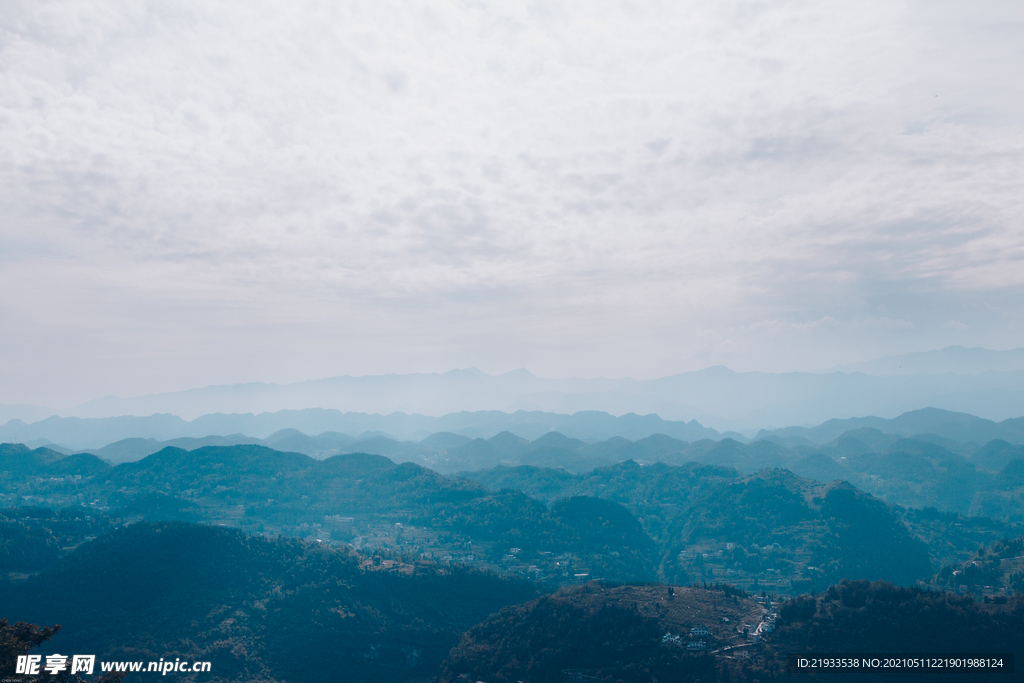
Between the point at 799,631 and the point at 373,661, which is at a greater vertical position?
the point at 799,631

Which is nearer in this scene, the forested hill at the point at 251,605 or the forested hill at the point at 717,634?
the forested hill at the point at 717,634

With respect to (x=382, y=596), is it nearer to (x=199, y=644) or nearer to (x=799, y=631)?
(x=199, y=644)

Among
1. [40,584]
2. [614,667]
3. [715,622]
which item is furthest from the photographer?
[40,584]

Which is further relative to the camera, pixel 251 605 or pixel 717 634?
pixel 251 605

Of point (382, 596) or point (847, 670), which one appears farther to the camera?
point (382, 596)

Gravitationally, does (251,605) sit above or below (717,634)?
below

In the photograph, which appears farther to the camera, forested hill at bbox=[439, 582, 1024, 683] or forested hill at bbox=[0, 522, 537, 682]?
forested hill at bbox=[0, 522, 537, 682]

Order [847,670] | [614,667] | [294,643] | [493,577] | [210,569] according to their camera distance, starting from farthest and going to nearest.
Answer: [493,577]
[210,569]
[294,643]
[614,667]
[847,670]

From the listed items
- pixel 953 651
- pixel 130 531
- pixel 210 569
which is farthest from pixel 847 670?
pixel 130 531
